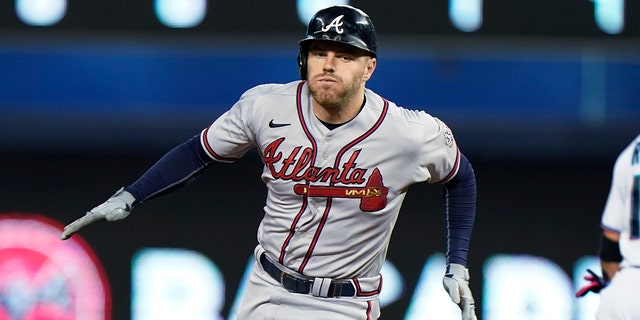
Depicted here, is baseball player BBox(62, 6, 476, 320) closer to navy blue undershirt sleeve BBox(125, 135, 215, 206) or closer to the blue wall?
navy blue undershirt sleeve BBox(125, 135, 215, 206)

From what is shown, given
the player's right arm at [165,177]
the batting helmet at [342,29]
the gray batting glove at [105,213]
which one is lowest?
the gray batting glove at [105,213]

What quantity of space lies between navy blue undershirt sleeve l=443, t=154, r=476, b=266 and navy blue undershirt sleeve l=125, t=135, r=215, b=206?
2.56 ft

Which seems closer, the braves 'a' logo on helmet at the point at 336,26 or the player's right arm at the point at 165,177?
the braves 'a' logo on helmet at the point at 336,26

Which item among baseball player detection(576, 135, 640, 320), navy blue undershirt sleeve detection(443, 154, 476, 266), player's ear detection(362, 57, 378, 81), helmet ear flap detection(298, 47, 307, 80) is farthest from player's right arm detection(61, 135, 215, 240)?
baseball player detection(576, 135, 640, 320)

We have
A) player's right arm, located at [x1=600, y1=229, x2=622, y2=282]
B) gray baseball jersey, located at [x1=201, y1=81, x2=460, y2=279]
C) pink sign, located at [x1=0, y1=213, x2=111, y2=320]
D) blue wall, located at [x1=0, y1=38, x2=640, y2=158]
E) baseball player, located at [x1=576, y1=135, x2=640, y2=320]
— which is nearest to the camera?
gray baseball jersey, located at [x1=201, y1=81, x2=460, y2=279]

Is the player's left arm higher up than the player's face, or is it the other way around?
the player's face

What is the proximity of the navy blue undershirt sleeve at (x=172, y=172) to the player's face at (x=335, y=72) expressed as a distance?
47 centimetres

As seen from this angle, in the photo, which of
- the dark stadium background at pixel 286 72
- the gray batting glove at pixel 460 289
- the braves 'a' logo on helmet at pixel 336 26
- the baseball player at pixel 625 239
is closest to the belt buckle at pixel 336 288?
the gray batting glove at pixel 460 289

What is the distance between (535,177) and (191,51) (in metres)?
2.06

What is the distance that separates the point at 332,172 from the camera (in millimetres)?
4301

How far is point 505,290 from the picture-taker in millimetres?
7645

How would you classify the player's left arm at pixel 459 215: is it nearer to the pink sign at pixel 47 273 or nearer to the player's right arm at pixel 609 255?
the player's right arm at pixel 609 255

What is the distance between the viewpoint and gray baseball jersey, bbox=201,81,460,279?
4.30m

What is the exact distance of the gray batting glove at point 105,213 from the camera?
4.27 metres
